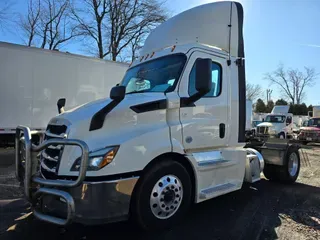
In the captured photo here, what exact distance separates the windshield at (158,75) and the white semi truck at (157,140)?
2 cm

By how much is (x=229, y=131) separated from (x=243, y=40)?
166 cm

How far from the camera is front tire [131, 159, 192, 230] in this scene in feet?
12.9

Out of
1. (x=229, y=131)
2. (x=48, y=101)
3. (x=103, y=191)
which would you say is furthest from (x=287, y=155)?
(x=48, y=101)

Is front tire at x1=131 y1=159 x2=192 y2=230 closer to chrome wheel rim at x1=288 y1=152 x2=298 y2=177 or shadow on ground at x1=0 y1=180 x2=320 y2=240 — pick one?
shadow on ground at x1=0 y1=180 x2=320 y2=240

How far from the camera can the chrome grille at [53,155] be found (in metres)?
3.75

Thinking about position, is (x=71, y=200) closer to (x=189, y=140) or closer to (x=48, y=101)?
(x=189, y=140)

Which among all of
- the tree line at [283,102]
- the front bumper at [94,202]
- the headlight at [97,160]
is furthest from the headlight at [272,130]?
the tree line at [283,102]

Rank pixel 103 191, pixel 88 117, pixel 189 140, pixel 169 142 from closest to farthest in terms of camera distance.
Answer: pixel 103 191
pixel 88 117
pixel 169 142
pixel 189 140

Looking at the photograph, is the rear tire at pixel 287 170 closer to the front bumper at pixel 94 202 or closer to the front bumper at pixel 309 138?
the front bumper at pixel 94 202

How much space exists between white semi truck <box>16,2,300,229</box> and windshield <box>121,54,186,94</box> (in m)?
0.02

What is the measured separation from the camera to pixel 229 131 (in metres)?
5.29

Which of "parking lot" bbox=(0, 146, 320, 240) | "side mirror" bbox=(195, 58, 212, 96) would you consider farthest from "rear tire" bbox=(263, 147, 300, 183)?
"side mirror" bbox=(195, 58, 212, 96)

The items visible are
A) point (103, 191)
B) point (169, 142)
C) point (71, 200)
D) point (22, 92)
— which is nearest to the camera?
point (71, 200)

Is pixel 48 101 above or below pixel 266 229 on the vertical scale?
above
